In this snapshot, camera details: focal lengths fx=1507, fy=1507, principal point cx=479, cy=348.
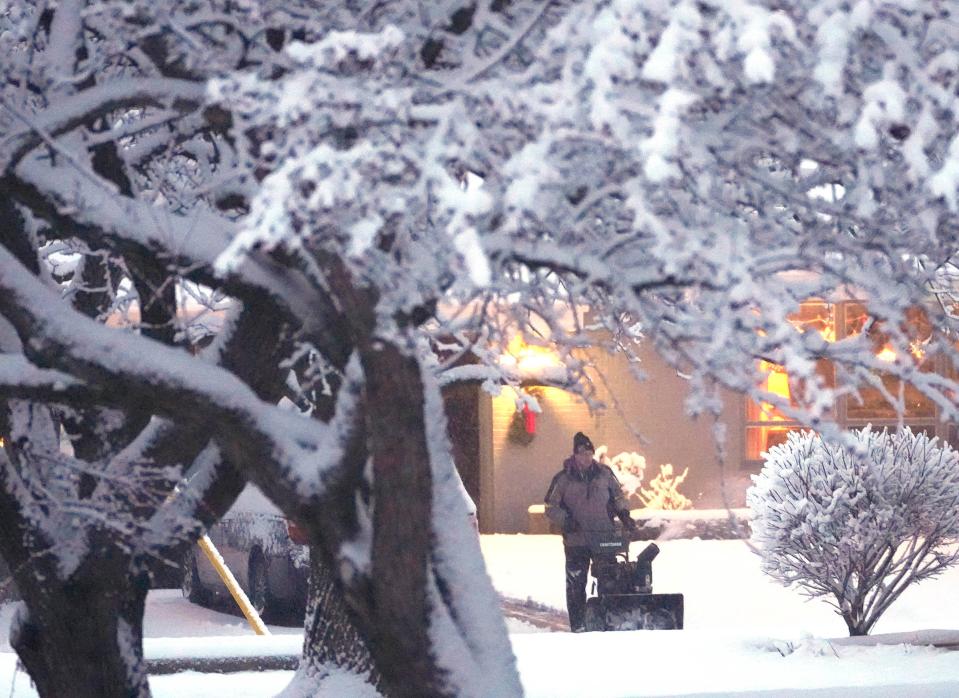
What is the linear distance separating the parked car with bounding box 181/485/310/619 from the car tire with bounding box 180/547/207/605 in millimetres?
788

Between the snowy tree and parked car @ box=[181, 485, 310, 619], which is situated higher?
the snowy tree

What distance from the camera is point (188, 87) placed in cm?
495

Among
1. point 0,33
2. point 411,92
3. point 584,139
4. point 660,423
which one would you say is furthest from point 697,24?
point 660,423

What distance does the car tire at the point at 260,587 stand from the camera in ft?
40.1

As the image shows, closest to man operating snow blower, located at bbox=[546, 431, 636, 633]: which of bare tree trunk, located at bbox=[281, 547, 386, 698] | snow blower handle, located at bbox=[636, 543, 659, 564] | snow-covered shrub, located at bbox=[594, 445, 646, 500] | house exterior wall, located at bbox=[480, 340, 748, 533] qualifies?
snow blower handle, located at bbox=[636, 543, 659, 564]

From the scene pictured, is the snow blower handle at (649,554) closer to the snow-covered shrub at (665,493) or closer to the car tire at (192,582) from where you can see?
the car tire at (192,582)

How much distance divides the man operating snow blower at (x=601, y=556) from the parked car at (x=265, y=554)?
2.17m

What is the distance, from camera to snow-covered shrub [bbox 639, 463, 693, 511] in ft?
61.9

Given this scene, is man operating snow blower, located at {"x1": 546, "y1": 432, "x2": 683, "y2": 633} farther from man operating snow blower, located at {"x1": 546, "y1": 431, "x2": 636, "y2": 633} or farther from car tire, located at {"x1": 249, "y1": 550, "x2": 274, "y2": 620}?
car tire, located at {"x1": 249, "y1": 550, "x2": 274, "y2": 620}

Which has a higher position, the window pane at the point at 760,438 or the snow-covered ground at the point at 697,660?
the window pane at the point at 760,438

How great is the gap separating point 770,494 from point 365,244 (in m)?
7.36

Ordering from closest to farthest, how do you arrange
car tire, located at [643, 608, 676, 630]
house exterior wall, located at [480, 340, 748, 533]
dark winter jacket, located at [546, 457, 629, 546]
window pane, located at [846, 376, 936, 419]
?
1. car tire, located at [643, 608, 676, 630]
2. dark winter jacket, located at [546, 457, 629, 546]
3. house exterior wall, located at [480, 340, 748, 533]
4. window pane, located at [846, 376, 936, 419]

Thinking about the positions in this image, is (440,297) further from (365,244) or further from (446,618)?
(446,618)

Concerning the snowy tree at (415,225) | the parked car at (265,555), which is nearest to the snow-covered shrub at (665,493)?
the parked car at (265,555)
